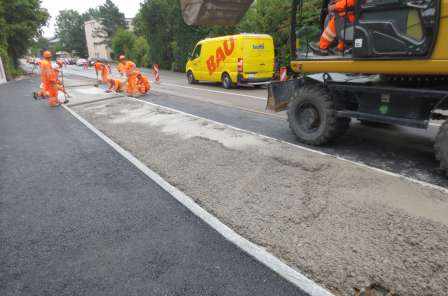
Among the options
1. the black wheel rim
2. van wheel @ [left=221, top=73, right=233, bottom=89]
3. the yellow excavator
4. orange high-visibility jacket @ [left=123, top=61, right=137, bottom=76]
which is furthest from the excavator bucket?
van wheel @ [left=221, top=73, right=233, bottom=89]

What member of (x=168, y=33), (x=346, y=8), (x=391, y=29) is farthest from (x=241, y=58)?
(x=168, y=33)

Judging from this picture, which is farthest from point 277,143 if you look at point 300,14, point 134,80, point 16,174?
point 134,80

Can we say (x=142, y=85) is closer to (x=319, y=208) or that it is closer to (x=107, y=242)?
(x=107, y=242)

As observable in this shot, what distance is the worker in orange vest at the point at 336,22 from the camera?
16.1 feet

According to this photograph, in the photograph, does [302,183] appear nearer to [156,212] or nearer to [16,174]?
[156,212]

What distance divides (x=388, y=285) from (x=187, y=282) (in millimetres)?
1511

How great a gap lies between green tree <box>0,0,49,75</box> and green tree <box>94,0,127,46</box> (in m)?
39.6

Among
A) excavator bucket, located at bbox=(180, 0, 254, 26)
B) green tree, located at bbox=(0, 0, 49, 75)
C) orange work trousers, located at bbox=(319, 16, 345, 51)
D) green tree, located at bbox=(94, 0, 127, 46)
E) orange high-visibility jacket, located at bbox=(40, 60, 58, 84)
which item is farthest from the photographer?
green tree, located at bbox=(94, 0, 127, 46)

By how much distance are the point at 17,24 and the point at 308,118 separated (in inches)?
1356

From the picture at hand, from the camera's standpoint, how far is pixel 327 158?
5355mm

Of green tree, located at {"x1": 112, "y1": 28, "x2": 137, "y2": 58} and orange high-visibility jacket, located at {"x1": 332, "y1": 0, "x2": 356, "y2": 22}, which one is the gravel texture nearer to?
orange high-visibility jacket, located at {"x1": 332, "y1": 0, "x2": 356, "y2": 22}

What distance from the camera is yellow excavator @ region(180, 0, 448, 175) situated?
405 centimetres

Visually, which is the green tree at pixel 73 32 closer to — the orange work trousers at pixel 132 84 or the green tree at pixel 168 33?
the green tree at pixel 168 33

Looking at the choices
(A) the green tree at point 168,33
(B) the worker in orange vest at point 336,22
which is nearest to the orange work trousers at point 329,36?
(B) the worker in orange vest at point 336,22
